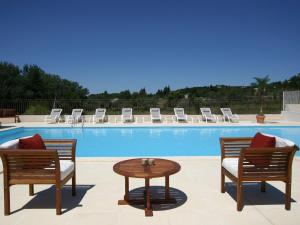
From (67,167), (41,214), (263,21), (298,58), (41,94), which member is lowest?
(41,214)

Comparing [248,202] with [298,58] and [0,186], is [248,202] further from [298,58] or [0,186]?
[298,58]

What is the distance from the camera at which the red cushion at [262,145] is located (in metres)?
2.87

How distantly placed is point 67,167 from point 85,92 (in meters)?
35.8

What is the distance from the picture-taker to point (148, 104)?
17.8 metres

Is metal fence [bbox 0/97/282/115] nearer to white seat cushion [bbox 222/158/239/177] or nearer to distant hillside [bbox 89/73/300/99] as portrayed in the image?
distant hillside [bbox 89/73/300/99]

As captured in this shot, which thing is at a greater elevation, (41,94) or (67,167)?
(41,94)

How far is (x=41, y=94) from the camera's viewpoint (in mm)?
26422

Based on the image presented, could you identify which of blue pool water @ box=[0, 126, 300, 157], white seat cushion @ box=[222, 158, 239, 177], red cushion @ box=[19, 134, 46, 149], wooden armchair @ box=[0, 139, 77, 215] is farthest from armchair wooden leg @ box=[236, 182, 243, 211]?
blue pool water @ box=[0, 126, 300, 157]

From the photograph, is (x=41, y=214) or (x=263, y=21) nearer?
(x=41, y=214)

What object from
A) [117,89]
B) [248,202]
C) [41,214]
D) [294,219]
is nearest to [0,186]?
[41,214]

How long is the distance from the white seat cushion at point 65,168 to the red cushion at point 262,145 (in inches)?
80.6

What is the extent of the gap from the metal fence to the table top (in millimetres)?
13721

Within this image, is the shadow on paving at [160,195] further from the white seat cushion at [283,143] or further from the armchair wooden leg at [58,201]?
the white seat cushion at [283,143]

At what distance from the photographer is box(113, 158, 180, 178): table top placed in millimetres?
2796
